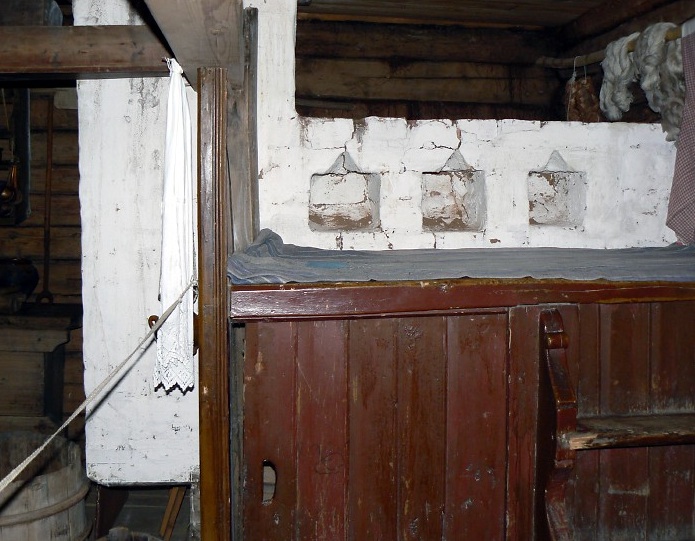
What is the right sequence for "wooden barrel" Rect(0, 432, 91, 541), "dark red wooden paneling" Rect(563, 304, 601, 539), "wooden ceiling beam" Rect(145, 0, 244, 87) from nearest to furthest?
"wooden ceiling beam" Rect(145, 0, 244, 87), "dark red wooden paneling" Rect(563, 304, 601, 539), "wooden barrel" Rect(0, 432, 91, 541)

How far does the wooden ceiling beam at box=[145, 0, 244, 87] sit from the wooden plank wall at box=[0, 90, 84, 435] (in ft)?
10.7

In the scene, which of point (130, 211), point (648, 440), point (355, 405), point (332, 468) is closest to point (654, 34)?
point (648, 440)

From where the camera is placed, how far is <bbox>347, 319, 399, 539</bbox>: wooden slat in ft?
7.07

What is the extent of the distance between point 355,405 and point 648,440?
3.48 feet

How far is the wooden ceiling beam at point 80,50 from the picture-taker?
7.86 ft

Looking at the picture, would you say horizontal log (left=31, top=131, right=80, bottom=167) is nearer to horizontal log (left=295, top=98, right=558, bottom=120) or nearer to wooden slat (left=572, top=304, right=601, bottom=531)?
horizontal log (left=295, top=98, right=558, bottom=120)

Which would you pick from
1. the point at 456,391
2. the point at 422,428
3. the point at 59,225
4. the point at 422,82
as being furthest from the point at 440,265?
the point at 59,225

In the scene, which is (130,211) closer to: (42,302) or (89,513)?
(42,302)

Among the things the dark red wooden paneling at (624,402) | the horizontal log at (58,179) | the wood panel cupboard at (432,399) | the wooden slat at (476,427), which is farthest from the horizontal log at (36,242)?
the dark red wooden paneling at (624,402)

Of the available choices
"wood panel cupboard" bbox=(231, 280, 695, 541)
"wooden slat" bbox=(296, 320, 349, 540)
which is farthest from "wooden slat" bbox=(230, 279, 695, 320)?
"wooden slat" bbox=(296, 320, 349, 540)

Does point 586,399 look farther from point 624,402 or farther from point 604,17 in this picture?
point 604,17

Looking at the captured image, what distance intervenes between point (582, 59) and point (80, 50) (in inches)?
120

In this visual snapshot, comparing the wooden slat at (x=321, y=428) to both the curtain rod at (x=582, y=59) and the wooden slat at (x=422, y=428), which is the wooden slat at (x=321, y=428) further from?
the curtain rod at (x=582, y=59)

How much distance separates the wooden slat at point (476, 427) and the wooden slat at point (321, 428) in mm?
404
